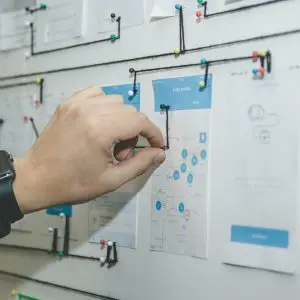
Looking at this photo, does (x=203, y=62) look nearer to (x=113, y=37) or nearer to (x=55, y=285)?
(x=113, y=37)

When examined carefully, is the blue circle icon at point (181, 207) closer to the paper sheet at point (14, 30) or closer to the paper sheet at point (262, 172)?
the paper sheet at point (262, 172)

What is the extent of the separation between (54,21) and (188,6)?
0.47 m

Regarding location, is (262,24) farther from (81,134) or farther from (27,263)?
(27,263)

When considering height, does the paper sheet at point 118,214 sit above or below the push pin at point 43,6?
below

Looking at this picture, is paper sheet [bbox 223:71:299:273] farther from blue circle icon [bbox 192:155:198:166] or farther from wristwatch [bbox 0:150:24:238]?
wristwatch [bbox 0:150:24:238]

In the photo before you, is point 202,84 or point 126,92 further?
point 126,92

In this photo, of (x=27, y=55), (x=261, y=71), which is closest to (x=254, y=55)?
(x=261, y=71)

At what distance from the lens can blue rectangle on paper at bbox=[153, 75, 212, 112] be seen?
1.06 meters

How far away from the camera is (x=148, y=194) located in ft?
3.79

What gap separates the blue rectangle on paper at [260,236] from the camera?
0.94 meters

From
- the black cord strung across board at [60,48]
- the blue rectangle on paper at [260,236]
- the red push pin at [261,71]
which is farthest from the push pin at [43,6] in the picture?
the blue rectangle on paper at [260,236]

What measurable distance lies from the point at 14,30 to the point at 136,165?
28.6 inches

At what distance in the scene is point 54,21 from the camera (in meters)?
1.39

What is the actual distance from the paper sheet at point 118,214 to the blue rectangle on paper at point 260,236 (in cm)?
28
